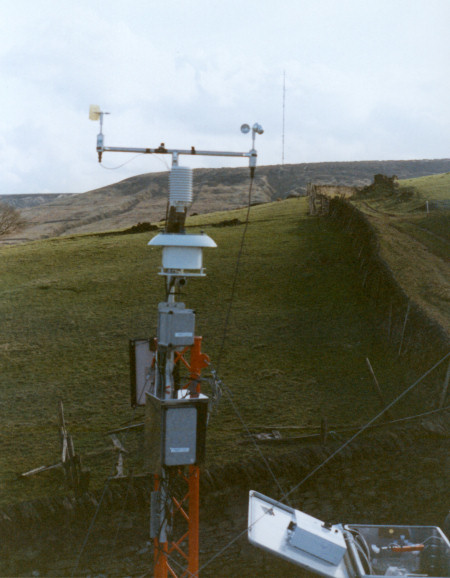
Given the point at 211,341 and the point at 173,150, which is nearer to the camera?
the point at 173,150

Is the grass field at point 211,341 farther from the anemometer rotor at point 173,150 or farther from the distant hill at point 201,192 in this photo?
the distant hill at point 201,192

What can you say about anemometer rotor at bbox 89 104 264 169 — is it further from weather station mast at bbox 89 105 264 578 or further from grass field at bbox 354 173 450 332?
grass field at bbox 354 173 450 332

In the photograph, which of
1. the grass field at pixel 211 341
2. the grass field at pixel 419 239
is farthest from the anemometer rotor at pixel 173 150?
the grass field at pixel 419 239

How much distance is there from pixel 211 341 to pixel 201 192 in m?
121

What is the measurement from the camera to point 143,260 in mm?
40500

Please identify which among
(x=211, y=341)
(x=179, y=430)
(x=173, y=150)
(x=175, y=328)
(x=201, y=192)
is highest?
(x=201, y=192)

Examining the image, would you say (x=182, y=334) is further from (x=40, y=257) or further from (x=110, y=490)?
(x=40, y=257)

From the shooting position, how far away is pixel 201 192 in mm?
144500

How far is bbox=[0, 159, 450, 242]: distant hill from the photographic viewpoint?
4823 inches

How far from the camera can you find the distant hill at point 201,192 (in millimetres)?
122494

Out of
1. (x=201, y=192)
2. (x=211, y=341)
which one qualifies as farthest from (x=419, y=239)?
(x=201, y=192)

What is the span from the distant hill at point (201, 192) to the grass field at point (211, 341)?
251 feet

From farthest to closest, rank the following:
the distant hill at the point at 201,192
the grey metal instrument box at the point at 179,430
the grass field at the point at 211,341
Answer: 1. the distant hill at the point at 201,192
2. the grass field at the point at 211,341
3. the grey metal instrument box at the point at 179,430

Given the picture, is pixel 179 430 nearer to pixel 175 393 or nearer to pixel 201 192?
pixel 175 393
